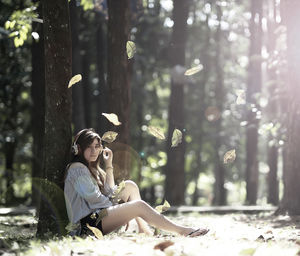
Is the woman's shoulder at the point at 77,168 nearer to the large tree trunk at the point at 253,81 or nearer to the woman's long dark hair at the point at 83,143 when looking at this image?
the woman's long dark hair at the point at 83,143

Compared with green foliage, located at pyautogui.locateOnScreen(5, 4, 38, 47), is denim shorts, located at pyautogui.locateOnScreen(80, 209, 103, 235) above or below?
below

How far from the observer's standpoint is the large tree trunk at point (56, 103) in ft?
23.4

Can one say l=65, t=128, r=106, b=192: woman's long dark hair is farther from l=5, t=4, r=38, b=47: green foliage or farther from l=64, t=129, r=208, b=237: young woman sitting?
l=5, t=4, r=38, b=47: green foliage

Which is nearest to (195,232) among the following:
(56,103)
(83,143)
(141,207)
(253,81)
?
(141,207)

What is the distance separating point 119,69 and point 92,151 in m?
2.83

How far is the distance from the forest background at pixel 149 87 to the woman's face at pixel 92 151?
0.32 meters

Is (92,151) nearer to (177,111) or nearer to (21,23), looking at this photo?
(21,23)

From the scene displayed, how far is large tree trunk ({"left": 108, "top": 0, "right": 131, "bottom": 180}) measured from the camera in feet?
31.5

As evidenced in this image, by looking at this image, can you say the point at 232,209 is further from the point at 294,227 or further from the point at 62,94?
the point at 62,94

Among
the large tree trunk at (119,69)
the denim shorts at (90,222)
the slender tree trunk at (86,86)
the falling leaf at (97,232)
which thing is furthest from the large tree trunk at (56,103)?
the slender tree trunk at (86,86)

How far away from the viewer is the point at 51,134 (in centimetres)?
721

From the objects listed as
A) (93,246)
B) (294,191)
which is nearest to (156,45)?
(294,191)

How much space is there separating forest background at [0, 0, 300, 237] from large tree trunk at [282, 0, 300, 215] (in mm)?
19

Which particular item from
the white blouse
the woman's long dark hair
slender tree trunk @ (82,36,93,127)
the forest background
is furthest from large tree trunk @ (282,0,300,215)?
slender tree trunk @ (82,36,93,127)
